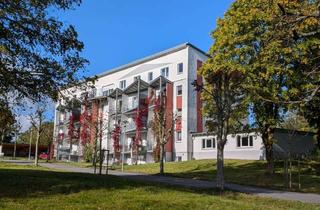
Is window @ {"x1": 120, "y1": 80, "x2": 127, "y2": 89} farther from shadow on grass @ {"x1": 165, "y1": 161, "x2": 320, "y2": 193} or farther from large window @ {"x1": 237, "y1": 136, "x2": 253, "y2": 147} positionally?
shadow on grass @ {"x1": 165, "y1": 161, "x2": 320, "y2": 193}

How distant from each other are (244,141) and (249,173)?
1318 cm

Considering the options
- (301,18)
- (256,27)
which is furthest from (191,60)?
(301,18)

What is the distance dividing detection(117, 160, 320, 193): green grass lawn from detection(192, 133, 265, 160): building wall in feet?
13.0

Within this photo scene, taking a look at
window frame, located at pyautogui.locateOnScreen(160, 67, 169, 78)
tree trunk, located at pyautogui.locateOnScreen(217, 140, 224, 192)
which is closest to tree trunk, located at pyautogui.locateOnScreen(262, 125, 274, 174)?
tree trunk, located at pyautogui.locateOnScreen(217, 140, 224, 192)

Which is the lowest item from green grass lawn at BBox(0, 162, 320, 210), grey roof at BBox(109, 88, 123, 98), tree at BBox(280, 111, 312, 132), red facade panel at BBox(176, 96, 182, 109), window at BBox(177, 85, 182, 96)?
green grass lawn at BBox(0, 162, 320, 210)

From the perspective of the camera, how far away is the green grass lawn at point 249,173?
2805 centimetres

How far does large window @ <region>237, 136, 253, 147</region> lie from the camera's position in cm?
4534

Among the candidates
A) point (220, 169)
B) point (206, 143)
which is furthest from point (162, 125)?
point (220, 169)

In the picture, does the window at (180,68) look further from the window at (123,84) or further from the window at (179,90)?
the window at (123,84)

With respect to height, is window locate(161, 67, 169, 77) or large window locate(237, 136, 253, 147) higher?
window locate(161, 67, 169, 77)

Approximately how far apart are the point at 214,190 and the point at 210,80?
218 inches

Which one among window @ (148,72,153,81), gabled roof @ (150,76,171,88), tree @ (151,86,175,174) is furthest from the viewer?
window @ (148,72,153,81)

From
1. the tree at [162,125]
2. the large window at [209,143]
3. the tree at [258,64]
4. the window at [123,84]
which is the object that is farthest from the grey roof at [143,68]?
the tree at [258,64]

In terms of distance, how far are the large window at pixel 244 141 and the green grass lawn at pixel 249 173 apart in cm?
452
